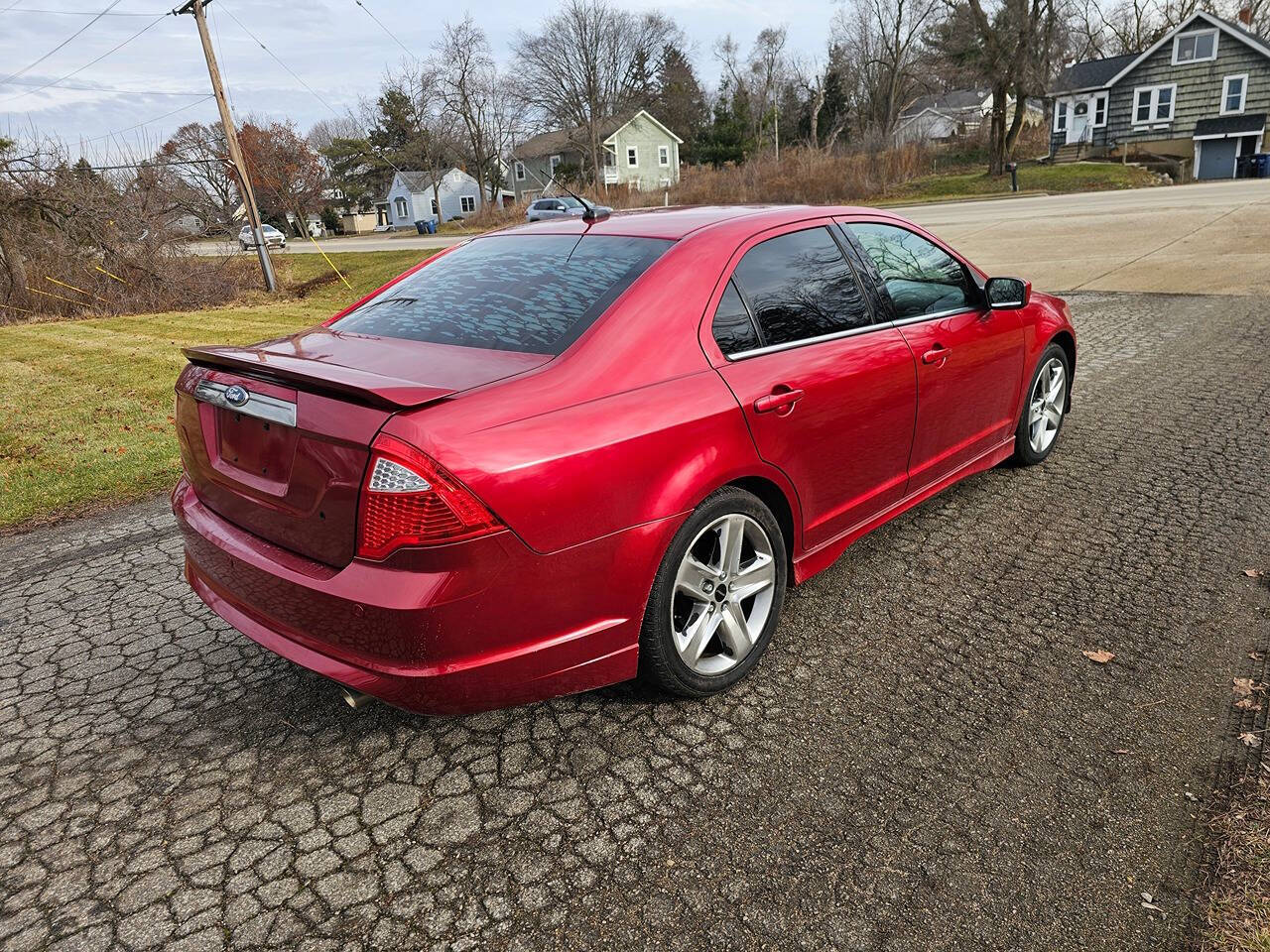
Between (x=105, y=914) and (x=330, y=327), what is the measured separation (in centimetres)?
215

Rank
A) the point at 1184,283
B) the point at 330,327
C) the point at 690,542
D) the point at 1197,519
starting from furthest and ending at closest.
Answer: the point at 1184,283
the point at 1197,519
the point at 330,327
the point at 690,542

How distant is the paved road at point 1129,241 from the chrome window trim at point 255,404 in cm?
1234

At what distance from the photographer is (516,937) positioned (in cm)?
211

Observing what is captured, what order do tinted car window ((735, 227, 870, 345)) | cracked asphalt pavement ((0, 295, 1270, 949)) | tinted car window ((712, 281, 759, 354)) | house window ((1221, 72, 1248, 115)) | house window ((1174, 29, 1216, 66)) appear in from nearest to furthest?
cracked asphalt pavement ((0, 295, 1270, 949)) < tinted car window ((712, 281, 759, 354)) < tinted car window ((735, 227, 870, 345)) < house window ((1221, 72, 1248, 115)) < house window ((1174, 29, 1216, 66))

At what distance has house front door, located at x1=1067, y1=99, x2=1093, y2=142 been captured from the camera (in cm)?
4928

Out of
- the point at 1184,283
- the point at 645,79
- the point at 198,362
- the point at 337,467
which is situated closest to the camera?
the point at 337,467

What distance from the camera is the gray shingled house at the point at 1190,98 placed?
4184 centimetres

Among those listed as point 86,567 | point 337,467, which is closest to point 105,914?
point 337,467

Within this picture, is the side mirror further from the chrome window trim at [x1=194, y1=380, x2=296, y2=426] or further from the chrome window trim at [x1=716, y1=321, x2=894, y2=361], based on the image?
the chrome window trim at [x1=194, y1=380, x2=296, y2=426]

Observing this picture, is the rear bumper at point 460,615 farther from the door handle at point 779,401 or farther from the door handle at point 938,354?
the door handle at point 938,354

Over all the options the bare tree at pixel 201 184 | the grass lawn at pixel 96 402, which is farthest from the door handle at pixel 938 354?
the bare tree at pixel 201 184

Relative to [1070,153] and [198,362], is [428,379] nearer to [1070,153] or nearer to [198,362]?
[198,362]

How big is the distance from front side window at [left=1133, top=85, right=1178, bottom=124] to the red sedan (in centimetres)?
5208

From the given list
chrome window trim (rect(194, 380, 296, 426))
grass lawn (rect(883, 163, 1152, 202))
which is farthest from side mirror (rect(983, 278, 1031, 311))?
grass lawn (rect(883, 163, 1152, 202))
